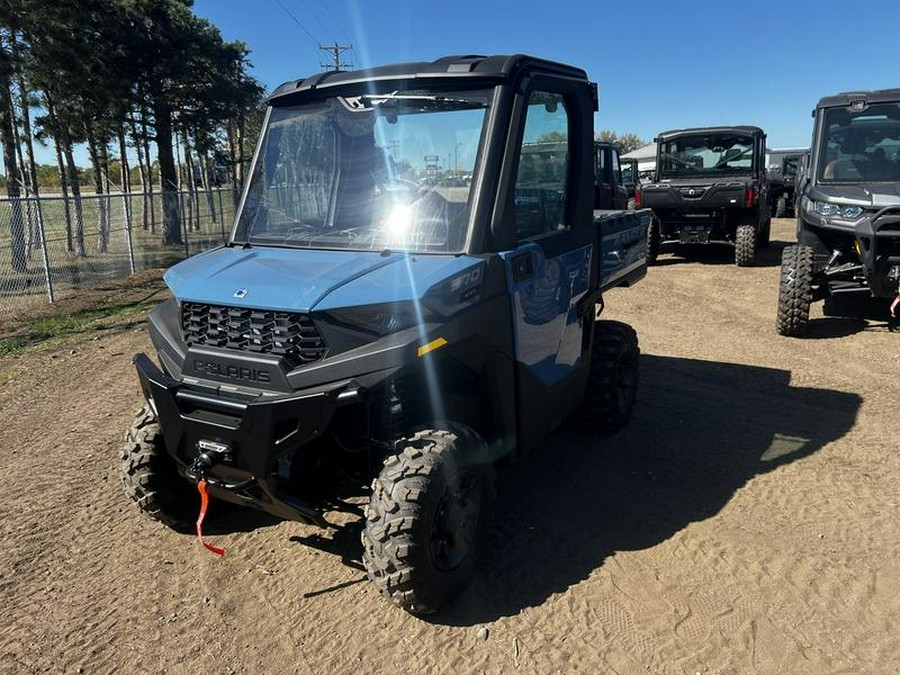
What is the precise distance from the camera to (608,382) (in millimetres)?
4789

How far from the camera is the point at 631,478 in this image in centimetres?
435

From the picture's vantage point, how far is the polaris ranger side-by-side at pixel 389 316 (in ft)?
9.10

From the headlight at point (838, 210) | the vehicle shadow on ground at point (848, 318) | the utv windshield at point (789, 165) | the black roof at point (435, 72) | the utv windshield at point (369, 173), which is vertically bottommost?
the vehicle shadow on ground at point (848, 318)

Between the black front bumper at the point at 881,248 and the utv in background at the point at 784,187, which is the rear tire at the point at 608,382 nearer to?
the black front bumper at the point at 881,248

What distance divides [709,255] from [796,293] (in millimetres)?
7828

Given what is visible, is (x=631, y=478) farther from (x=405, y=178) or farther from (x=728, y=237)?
(x=728, y=237)

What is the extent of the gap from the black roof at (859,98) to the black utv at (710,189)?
451 cm

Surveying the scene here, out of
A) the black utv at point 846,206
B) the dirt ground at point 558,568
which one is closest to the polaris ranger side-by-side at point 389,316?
the dirt ground at point 558,568

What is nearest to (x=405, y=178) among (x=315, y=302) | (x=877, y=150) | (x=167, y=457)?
(x=315, y=302)

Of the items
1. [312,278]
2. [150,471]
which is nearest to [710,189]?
[312,278]

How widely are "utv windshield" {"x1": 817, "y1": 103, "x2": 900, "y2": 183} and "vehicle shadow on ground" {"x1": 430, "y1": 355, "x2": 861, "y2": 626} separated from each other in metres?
3.19

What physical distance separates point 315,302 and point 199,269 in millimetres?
892

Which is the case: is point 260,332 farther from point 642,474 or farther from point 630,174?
point 630,174

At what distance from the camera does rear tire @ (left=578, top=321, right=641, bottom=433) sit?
4.80 metres
